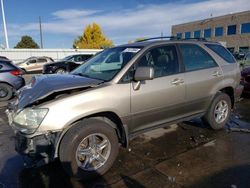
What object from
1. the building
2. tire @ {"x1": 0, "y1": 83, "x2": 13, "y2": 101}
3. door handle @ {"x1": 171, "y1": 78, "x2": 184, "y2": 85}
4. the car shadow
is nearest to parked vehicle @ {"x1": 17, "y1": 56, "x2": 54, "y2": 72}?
tire @ {"x1": 0, "y1": 83, "x2": 13, "y2": 101}

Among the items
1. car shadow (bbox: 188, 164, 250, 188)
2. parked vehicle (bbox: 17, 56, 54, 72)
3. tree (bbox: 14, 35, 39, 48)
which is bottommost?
car shadow (bbox: 188, 164, 250, 188)

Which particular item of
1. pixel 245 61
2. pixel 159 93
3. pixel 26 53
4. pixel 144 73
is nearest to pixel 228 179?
pixel 159 93

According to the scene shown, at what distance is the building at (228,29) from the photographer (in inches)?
1629

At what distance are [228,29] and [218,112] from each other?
44.5 metres

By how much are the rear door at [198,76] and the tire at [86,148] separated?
172 centimetres

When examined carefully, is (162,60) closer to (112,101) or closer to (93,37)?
(112,101)

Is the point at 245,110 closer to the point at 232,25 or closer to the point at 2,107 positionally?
the point at 2,107

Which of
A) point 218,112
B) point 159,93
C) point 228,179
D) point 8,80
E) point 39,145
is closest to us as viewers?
point 39,145

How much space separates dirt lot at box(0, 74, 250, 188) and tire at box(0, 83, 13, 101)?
15.4 feet

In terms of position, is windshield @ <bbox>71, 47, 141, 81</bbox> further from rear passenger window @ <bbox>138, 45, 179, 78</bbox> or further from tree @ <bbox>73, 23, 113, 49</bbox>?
tree @ <bbox>73, 23, 113, 49</bbox>

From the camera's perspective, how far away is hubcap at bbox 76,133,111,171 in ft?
10.8

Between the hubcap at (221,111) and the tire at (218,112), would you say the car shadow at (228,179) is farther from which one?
the hubcap at (221,111)

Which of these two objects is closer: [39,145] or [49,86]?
[39,145]

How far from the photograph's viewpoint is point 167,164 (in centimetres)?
371
